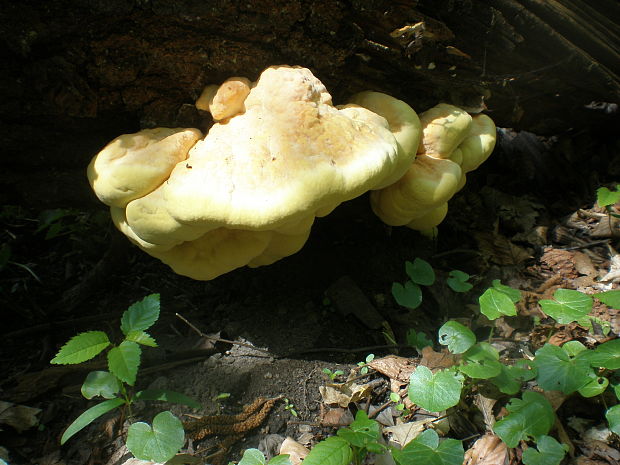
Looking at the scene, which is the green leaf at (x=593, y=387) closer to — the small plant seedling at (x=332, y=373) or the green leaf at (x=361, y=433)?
the green leaf at (x=361, y=433)

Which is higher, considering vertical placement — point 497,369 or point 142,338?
point 497,369

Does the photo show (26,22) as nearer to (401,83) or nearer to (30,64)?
(30,64)

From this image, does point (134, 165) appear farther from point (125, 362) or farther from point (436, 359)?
point (436, 359)

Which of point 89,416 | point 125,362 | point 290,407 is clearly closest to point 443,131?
point 290,407

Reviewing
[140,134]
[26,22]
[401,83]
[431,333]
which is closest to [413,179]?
[401,83]

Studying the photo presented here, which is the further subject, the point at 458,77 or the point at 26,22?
the point at 458,77

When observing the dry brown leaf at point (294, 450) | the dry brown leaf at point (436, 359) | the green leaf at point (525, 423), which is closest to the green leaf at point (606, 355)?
the green leaf at point (525, 423)

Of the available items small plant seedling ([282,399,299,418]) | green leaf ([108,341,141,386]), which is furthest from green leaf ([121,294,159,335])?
small plant seedling ([282,399,299,418])
